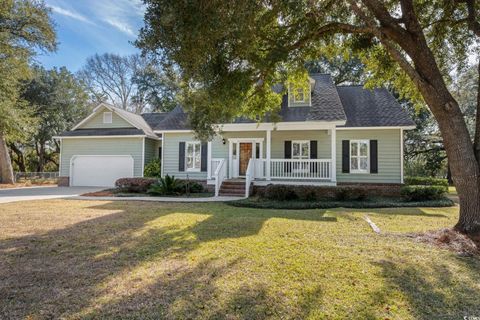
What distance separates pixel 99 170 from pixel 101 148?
1.49 m

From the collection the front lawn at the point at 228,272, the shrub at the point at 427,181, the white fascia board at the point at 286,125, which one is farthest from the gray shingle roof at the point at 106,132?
the shrub at the point at 427,181

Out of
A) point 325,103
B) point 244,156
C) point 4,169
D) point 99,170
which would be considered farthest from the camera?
point 4,169

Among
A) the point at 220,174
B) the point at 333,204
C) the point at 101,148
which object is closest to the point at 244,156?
the point at 220,174

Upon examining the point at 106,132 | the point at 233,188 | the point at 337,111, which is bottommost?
the point at 233,188

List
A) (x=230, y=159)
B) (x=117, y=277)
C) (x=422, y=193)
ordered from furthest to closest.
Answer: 1. (x=230, y=159)
2. (x=422, y=193)
3. (x=117, y=277)

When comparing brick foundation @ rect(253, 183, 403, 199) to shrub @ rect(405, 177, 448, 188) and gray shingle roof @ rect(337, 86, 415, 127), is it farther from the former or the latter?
gray shingle roof @ rect(337, 86, 415, 127)

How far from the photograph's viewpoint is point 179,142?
17031 mm

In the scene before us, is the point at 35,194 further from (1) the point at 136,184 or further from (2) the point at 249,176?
(2) the point at 249,176

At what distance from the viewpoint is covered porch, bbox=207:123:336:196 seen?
13.8m

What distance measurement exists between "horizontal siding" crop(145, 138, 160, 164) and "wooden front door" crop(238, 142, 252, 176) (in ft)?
22.1

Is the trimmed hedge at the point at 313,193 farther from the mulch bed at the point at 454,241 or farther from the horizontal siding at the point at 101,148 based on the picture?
the horizontal siding at the point at 101,148

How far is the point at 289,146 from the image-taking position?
15594 mm

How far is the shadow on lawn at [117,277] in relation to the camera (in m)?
2.97

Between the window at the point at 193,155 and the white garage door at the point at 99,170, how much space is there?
4.34m
